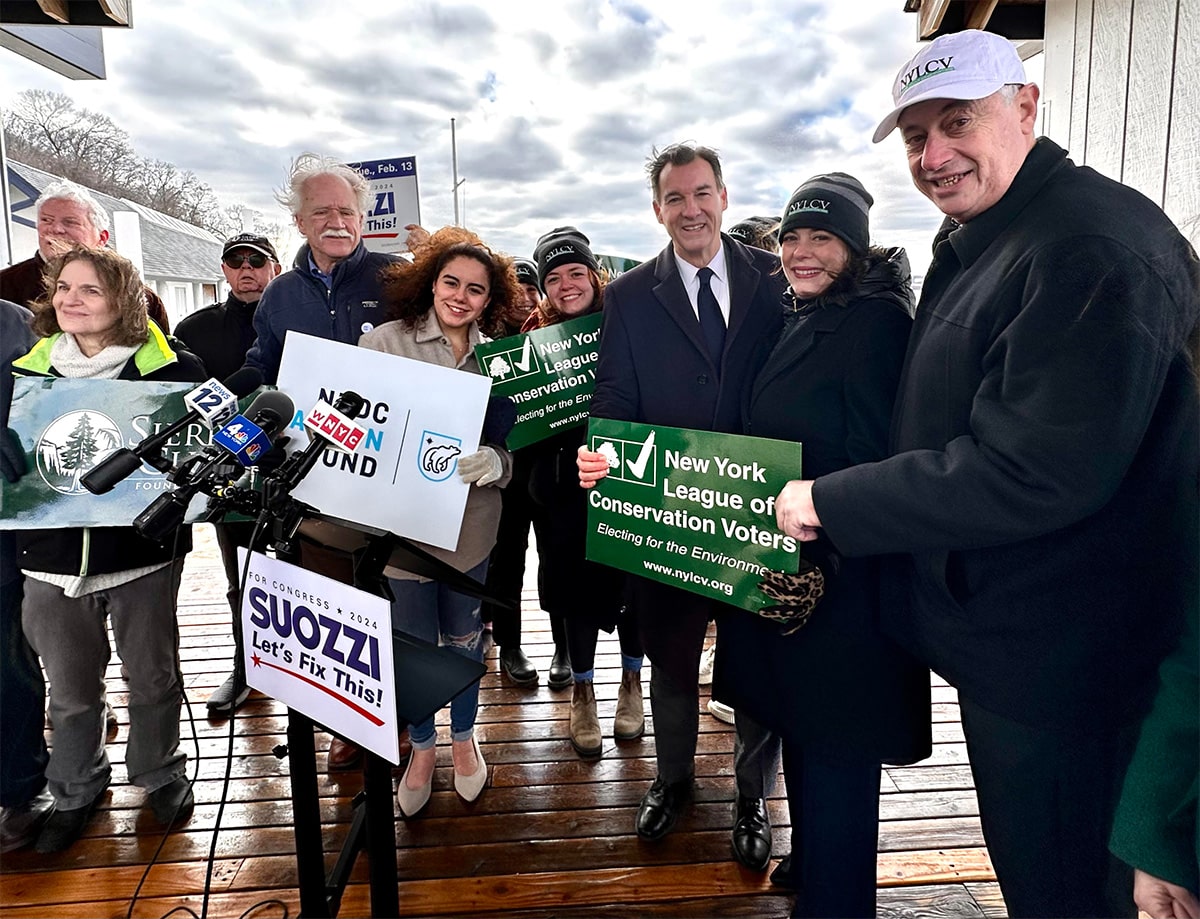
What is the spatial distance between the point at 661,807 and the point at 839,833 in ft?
2.49

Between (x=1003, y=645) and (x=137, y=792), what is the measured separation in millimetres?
2804

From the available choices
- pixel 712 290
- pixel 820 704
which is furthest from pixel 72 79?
pixel 820 704

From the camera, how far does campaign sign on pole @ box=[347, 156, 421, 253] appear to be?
14.8 ft

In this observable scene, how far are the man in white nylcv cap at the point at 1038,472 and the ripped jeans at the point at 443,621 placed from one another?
1327 millimetres

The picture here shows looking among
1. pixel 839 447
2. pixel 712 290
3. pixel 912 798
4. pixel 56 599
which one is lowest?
pixel 912 798

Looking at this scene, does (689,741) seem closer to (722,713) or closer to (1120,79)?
(722,713)

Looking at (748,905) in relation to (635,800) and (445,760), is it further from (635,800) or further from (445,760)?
(445,760)

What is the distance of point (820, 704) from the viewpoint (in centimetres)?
156

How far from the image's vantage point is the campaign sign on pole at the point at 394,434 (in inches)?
77.0

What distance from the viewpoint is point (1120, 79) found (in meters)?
1.84

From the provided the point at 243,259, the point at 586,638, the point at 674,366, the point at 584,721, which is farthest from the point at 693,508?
the point at 243,259

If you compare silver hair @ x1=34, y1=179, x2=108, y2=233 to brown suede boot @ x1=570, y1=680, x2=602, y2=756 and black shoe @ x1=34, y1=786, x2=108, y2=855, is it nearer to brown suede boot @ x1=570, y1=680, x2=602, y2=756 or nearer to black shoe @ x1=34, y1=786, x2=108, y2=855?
black shoe @ x1=34, y1=786, x2=108, y2=855

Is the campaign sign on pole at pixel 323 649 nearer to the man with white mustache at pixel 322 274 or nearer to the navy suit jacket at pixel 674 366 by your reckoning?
the navy suit jacket at pixel 674 366

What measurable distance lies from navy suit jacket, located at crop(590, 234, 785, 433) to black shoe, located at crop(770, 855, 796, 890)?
131 centimetres
